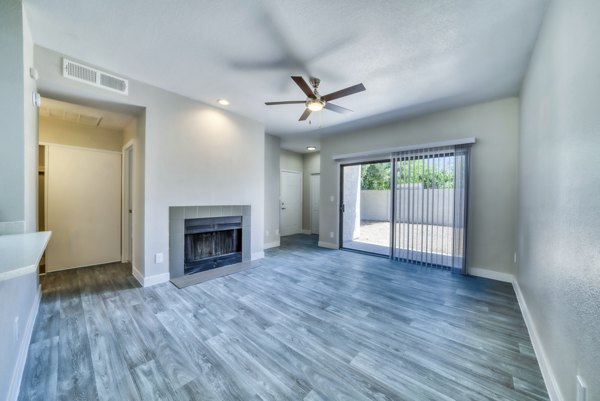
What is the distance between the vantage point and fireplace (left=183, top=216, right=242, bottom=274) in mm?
3504

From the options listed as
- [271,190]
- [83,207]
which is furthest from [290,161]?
[83,207]

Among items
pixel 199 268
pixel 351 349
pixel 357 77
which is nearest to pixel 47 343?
pixel 199 268

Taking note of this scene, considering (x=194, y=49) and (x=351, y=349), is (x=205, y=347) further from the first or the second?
(x=194, y=49)

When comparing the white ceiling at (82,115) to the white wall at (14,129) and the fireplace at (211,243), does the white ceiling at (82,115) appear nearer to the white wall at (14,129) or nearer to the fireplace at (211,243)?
the white wall at (14,129)

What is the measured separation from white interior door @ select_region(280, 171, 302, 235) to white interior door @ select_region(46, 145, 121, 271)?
12.6 feet

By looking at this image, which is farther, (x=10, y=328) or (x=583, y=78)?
(x=10, y=328)

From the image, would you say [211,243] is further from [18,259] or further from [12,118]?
[18,259]

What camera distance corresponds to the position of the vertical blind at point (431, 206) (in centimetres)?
355

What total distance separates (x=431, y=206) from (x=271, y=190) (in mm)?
3409

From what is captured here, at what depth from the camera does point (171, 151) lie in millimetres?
3221

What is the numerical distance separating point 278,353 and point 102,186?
422 cm

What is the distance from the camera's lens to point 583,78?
1.15 meters

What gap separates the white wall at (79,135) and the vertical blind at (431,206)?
5144 mm

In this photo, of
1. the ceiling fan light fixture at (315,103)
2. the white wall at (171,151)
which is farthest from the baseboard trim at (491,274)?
the white wall at (171,151)
